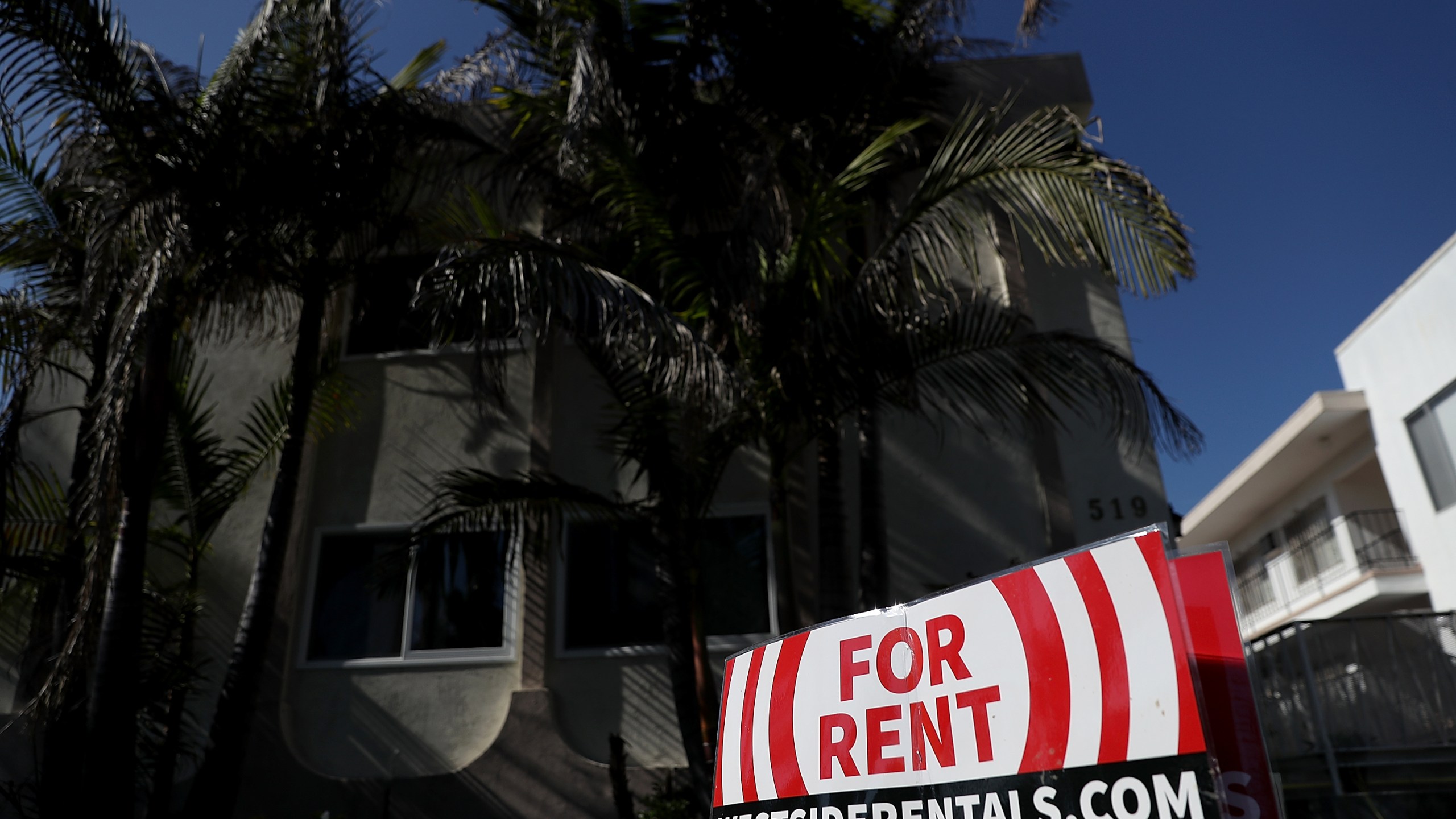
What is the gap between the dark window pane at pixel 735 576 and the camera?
9.22 meters

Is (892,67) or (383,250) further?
(383,250)

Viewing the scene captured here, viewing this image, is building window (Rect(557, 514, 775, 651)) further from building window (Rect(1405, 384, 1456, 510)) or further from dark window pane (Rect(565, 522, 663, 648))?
building window (Rect(1405, 384, 1456, 510))

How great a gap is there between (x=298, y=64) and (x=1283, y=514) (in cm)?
2310

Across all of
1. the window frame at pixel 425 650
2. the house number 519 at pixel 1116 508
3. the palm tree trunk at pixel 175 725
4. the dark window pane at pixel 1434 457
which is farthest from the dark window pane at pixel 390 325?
the dark window pane at pixel 1434 457

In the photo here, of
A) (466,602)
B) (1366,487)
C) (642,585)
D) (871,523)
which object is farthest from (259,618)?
(1366,487)

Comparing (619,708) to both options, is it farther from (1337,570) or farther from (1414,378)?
(1337,570)

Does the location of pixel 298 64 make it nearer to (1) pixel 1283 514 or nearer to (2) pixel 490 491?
(2) pixel 490 491

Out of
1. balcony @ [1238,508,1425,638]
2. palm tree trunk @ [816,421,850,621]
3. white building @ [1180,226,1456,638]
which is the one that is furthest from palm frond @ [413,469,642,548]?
balcony @ [1238,508,1425,638]

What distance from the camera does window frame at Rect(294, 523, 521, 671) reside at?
369 inches

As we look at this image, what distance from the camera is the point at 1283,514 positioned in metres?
24.0

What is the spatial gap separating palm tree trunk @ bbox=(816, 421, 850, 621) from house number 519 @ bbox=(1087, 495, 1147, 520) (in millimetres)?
2777

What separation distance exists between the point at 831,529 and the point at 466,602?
3767 mm

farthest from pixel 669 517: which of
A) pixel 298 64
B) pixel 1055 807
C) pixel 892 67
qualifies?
pixel 1055 807

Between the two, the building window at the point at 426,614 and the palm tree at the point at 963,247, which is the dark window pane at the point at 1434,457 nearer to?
the palm tree at the point at 963,247
